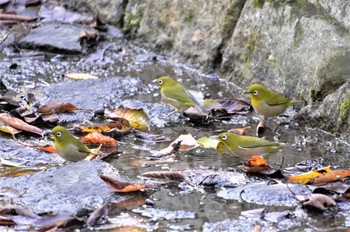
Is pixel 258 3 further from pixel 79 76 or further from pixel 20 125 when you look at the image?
pixel 20 125

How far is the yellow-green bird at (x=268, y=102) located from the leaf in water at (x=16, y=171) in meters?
2.13

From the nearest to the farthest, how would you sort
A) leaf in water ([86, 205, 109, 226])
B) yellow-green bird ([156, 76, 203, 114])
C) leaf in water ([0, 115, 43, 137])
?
1. leaf in water ([86, 205, 109, 226])
2. leaf in water ([0, 115, 43, 137])
3. yellow-green bird ([156, 76, 203, 114])

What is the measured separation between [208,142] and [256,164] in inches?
33.5

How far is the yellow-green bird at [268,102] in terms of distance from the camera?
7211 mm

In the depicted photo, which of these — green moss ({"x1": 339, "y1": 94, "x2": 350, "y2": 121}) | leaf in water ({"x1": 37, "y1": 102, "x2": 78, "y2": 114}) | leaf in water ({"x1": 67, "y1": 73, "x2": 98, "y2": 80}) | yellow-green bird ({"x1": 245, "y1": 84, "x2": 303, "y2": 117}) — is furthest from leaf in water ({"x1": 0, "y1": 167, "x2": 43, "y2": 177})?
leaf in water ({"x1": 67, "y1": 73, "x2": 98, "y2": 80})

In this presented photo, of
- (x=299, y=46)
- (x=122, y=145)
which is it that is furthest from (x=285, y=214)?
(x=299, y=46)

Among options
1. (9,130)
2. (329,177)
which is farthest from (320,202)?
(9,130)

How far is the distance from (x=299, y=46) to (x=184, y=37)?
6.76 ft

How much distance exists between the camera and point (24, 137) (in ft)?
22.7

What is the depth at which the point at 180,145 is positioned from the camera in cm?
654

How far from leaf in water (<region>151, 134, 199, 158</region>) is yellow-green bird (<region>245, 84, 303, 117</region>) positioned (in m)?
0.79

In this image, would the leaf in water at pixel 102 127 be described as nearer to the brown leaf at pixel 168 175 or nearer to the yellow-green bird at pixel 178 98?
the yellow-green bird at pixel 178 98

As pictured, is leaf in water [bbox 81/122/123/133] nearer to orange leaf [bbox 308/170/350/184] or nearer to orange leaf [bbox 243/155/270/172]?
orange leaf [bbox 243/155/270/172]

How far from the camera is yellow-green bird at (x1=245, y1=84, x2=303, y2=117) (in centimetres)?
721
